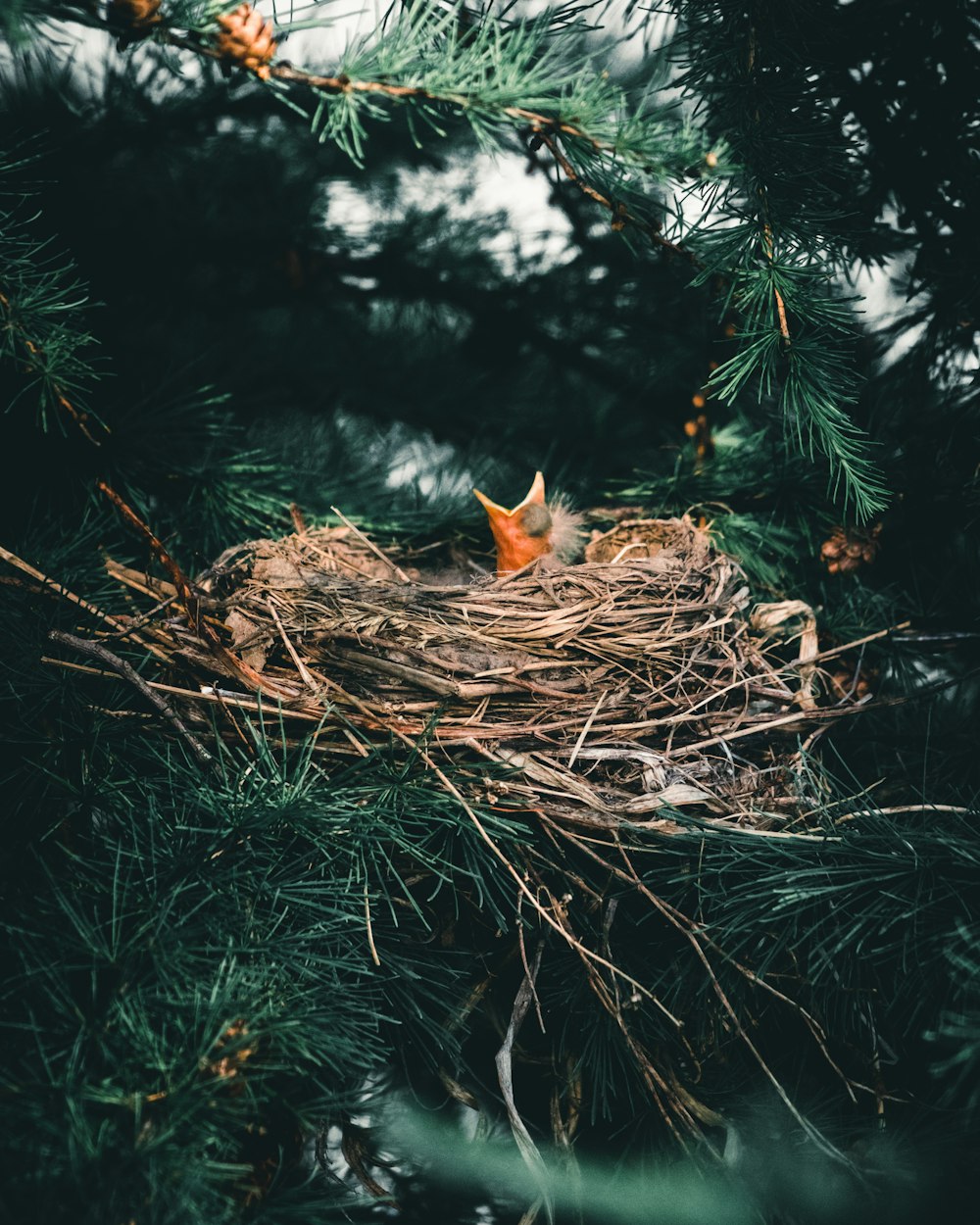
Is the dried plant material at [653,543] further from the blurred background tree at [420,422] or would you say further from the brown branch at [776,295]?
the brown branch at [776,295]

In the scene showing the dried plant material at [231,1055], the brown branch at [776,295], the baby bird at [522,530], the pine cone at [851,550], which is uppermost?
the brown branch at [776,295]

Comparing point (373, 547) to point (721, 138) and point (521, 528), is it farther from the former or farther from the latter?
point (721, 138)

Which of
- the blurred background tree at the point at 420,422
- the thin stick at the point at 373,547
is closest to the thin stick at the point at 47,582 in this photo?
the blurred background tree at the point at 420,422

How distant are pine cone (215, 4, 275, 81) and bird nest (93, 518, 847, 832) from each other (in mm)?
372

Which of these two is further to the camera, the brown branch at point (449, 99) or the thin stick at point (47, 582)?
the thin stick at point (47, 582)

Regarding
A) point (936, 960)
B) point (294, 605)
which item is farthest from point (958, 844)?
point (294, 605)

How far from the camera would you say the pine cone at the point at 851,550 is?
955 millimetres

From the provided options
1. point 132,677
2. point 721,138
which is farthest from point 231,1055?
point 721,138

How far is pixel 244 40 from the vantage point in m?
0.56

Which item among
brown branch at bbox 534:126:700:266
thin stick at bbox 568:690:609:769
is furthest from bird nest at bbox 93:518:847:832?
brown branch at bbox 534:126:700:266

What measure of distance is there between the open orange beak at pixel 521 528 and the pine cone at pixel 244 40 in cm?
50

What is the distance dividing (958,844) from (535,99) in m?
0.64

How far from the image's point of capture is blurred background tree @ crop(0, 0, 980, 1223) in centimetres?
56

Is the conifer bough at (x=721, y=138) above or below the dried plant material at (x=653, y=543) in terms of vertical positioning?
above
